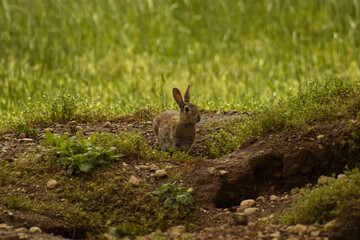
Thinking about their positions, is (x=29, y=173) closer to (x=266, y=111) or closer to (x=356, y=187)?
(x=266, y=111)

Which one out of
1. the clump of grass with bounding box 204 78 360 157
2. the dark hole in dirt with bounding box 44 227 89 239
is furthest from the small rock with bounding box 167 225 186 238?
the clump of grass with bounding box 204 78 360 157

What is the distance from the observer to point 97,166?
5.96 metres

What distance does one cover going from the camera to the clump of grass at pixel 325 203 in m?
4.71

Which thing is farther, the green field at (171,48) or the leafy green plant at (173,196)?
the green field at (171,48)

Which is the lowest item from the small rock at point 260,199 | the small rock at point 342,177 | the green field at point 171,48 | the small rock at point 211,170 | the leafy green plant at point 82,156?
the small rock at point 260,199

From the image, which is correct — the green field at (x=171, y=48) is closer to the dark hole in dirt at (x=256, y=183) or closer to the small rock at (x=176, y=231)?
the dark hole in dirt at (x=256, y=183)

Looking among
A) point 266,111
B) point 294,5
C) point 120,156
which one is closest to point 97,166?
point 120,156

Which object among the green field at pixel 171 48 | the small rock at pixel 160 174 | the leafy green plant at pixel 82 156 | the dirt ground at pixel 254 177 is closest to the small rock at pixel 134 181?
the small rock at pixel 160 174

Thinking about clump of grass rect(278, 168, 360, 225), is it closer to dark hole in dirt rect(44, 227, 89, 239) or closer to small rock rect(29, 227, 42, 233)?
dark hole in dirt rect(44, 227, 89, 239)

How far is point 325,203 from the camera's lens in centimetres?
475

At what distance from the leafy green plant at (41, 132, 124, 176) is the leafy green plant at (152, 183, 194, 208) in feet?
2.50

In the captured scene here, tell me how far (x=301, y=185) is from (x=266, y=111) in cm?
99

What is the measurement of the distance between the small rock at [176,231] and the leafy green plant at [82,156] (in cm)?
125

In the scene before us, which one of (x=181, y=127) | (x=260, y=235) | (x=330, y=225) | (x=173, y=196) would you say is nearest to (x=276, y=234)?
(x=260, y=235)
